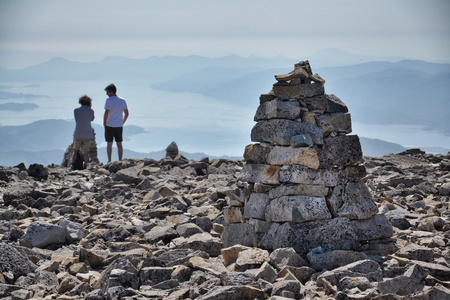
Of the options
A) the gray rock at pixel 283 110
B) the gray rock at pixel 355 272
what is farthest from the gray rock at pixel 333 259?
the gray rock at pixel 283 110

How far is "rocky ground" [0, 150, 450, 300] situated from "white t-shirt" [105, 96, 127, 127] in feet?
10.7

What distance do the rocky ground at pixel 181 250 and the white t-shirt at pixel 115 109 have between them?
3.26m

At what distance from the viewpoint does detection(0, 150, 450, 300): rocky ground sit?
8656mm

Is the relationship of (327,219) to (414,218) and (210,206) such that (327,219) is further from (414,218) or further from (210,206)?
(210,206)

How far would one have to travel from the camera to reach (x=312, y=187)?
10.4 metres

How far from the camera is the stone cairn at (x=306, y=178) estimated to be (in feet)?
33.6

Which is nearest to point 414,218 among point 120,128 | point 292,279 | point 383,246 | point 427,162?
point 383,246

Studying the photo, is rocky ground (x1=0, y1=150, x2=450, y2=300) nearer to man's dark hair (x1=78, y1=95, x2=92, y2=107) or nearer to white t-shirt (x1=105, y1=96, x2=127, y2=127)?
white t-shirt (x1=105, y1=96, x2=127, y2=127)

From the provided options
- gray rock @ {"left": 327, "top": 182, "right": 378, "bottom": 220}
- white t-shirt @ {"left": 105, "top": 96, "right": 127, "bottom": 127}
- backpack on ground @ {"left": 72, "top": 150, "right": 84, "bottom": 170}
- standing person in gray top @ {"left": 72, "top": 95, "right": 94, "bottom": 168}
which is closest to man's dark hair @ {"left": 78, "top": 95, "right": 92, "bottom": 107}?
standing person in gray top @ {"left": 72, "top": 95, "right": 94, "bottom": 168}

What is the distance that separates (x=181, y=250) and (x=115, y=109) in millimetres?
12044

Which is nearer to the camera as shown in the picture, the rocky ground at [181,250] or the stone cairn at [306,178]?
the rocky ground at [181,250]

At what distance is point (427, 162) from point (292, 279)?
47.0ft

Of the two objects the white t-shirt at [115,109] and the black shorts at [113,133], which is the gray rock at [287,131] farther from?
the black shorts at [113,133]

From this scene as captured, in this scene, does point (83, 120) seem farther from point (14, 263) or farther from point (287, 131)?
point (287, 131)
